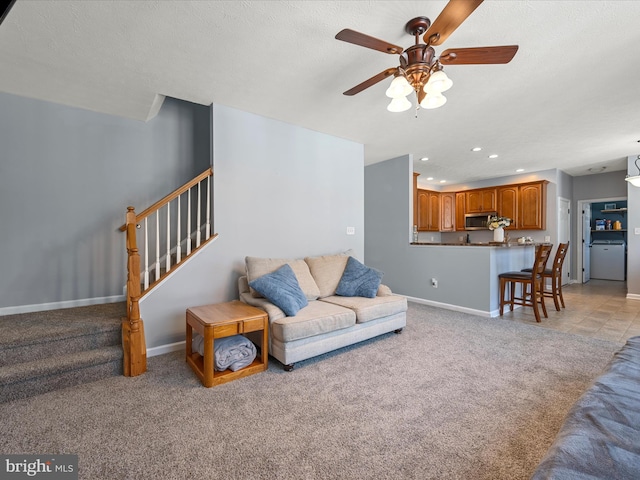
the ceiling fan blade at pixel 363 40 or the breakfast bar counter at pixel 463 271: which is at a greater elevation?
the ceiling fan blade at pixel 363 40

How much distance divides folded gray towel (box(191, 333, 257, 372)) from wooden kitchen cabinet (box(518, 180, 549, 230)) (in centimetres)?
645

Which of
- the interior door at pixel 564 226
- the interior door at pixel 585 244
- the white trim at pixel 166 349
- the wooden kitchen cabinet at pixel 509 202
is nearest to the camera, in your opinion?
the white trim at pixel 166 349

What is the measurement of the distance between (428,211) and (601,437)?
6.62 meters

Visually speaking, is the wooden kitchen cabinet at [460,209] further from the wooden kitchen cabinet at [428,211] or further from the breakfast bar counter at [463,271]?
the breakfast bar counter at [463,271]

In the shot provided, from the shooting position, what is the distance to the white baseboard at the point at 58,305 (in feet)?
9.86

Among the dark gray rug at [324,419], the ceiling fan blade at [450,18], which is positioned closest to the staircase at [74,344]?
the dark gray rug at [324,419]

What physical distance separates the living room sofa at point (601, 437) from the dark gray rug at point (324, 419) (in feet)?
1.89

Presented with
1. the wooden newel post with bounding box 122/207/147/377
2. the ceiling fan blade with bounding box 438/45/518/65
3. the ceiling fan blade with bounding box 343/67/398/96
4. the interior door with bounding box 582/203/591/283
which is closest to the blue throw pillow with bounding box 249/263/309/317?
the wooden newel post with bounding box 122/207/147/377

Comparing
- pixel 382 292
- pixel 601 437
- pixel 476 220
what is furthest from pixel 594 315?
Result: pixel 601 437

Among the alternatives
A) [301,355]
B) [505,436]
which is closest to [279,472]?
[301,355]

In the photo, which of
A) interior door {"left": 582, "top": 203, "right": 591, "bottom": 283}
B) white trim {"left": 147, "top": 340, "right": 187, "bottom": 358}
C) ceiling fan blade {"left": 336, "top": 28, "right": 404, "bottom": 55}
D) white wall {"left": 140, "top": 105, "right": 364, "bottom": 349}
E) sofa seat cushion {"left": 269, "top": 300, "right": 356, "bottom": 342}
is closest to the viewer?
ceiling fan blade {"left": 336, "top": 28, "right": 404, "bottom": 55}

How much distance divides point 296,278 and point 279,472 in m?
1.88

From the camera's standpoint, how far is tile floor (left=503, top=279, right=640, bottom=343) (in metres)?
3.54

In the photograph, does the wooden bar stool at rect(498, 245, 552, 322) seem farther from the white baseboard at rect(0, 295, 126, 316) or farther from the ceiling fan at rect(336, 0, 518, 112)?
the white baseboard at rect(0, 295, 126, 316)
